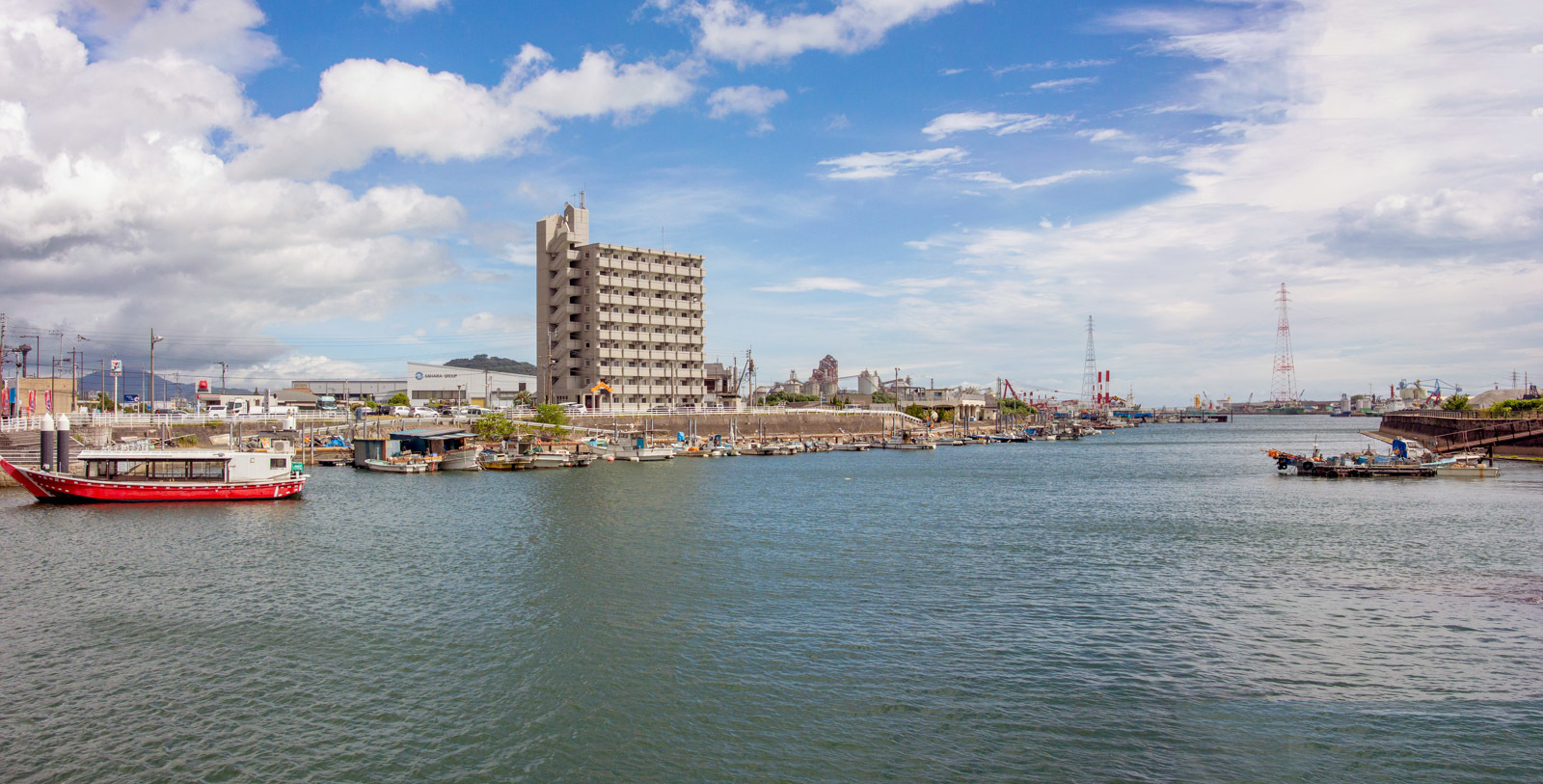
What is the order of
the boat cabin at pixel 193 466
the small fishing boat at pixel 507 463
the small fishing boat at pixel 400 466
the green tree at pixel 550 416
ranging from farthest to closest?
the green tree at pixel 550 416
the small fishing boat at pixel 507 463
the small fishing boat at pixel 400 466
the boat cabin at pixel 193 466

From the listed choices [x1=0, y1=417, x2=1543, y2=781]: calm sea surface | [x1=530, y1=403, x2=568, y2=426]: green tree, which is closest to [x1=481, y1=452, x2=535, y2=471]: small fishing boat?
[x1=530, y1=403, x2=568, y2=426]: green tree

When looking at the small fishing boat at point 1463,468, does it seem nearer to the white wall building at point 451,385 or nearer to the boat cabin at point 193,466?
the boat cabin at point 193,466

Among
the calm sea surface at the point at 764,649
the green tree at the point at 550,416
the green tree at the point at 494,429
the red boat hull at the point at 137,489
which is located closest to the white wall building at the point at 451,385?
the green tree at the point at 550,416

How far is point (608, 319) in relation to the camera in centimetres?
11756

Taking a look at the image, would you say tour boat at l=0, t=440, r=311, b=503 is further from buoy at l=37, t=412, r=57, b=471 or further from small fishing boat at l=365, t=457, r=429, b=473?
small fishing boat at l=365, t=457, r=429, b=473

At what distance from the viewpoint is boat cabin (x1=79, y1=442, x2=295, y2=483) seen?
1907 inches

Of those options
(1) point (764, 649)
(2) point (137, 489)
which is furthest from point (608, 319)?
(1) point (764, 649)

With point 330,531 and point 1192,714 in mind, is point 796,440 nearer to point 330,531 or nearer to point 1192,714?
point 330,531

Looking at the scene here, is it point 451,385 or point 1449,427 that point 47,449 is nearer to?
point 451,385

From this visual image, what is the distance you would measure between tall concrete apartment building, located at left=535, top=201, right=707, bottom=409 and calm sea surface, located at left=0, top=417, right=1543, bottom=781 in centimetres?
7487

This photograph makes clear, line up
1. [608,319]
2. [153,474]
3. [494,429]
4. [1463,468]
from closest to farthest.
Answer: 1. [153,474]
2. [1463,468]
3. [494,429]
4. [608,319]

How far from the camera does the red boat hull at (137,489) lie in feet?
150

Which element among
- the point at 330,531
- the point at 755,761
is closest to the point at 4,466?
the point at 330,531

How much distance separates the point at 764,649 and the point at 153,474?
152 ft
